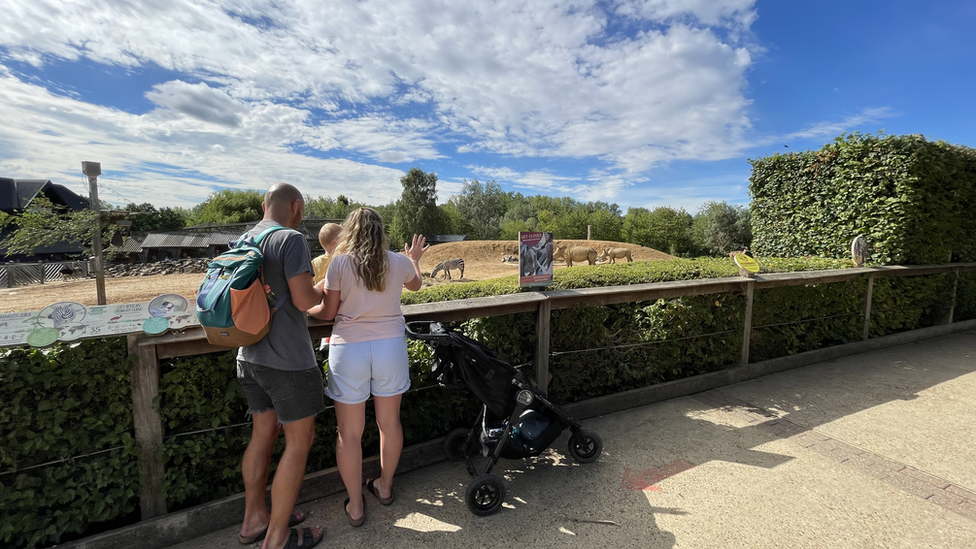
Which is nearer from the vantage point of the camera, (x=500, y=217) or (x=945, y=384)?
(x=945, y=384)

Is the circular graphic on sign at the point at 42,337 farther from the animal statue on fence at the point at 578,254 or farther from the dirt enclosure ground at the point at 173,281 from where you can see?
the animal statue on fence at the point at 578,254

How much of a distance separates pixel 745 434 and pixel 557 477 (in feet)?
5.34

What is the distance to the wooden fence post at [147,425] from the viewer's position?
6.84ft

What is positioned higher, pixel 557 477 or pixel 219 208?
pixel 219 208

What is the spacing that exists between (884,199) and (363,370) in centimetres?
807

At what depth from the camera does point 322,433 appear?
102 inches

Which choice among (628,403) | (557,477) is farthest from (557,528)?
(628,403)

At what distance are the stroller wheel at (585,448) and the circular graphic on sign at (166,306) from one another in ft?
7.78

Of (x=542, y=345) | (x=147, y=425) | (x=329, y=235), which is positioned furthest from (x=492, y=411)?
(x=147, y=425)

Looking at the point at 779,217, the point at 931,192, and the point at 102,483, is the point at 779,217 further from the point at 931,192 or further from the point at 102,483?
the point at 102,483

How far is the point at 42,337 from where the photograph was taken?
1879 mm

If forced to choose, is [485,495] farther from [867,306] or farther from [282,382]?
[867,306]

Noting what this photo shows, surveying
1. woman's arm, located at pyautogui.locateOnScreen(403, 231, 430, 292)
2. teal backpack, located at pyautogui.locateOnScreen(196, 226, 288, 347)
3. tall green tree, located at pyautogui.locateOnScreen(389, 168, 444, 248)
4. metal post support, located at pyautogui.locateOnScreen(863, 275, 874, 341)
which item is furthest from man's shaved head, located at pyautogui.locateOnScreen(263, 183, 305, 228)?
tall green tree, located at pyautogui.locateOnScreen(389, 168, 444, 248)

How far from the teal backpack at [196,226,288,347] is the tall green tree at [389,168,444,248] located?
58.6 meters
